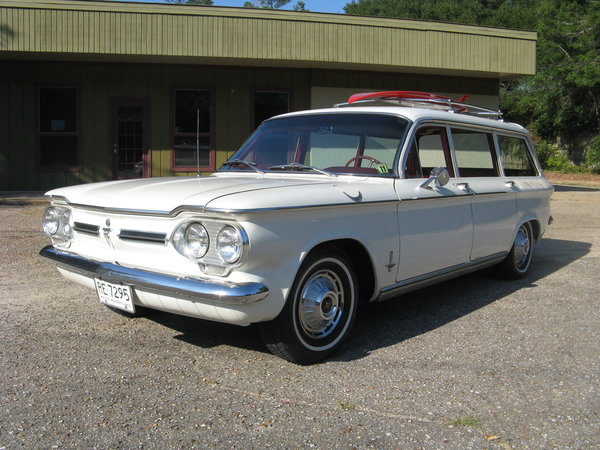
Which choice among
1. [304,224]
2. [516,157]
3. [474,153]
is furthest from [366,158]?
[516,157]

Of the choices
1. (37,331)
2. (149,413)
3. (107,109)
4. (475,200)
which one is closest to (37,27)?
(107,109)

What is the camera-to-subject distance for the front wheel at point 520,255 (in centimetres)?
607

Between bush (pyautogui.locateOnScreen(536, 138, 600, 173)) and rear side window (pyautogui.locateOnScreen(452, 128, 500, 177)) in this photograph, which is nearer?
rear side window (pyautogui.locateOnScreen(452, 128, 500, 177))

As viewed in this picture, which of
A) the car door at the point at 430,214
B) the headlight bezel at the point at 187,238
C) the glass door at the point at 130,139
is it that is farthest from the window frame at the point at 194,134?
the headlight bezel at the point at 187,238

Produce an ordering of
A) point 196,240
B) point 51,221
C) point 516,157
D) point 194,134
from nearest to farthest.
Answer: point 196,240 < point 51,221 < point 516,157 < point 194,134

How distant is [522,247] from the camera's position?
20.5 ft

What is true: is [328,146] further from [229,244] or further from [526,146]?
[526,146]

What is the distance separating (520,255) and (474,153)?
145 centimetres

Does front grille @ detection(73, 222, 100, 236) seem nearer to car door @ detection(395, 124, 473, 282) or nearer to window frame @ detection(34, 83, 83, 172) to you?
car door @ detection(395, 124, 473, 282)

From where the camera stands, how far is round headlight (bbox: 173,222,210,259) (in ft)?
10.7

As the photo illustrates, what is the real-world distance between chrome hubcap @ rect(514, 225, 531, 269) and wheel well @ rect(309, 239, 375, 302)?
8.69ft

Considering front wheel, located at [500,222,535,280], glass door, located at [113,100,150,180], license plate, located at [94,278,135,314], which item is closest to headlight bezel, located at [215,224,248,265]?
license plate, located at [94,278,135,314]

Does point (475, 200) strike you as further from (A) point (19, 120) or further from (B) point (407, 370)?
(A) point (19, 120)

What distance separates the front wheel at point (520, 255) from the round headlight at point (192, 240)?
3813mm
